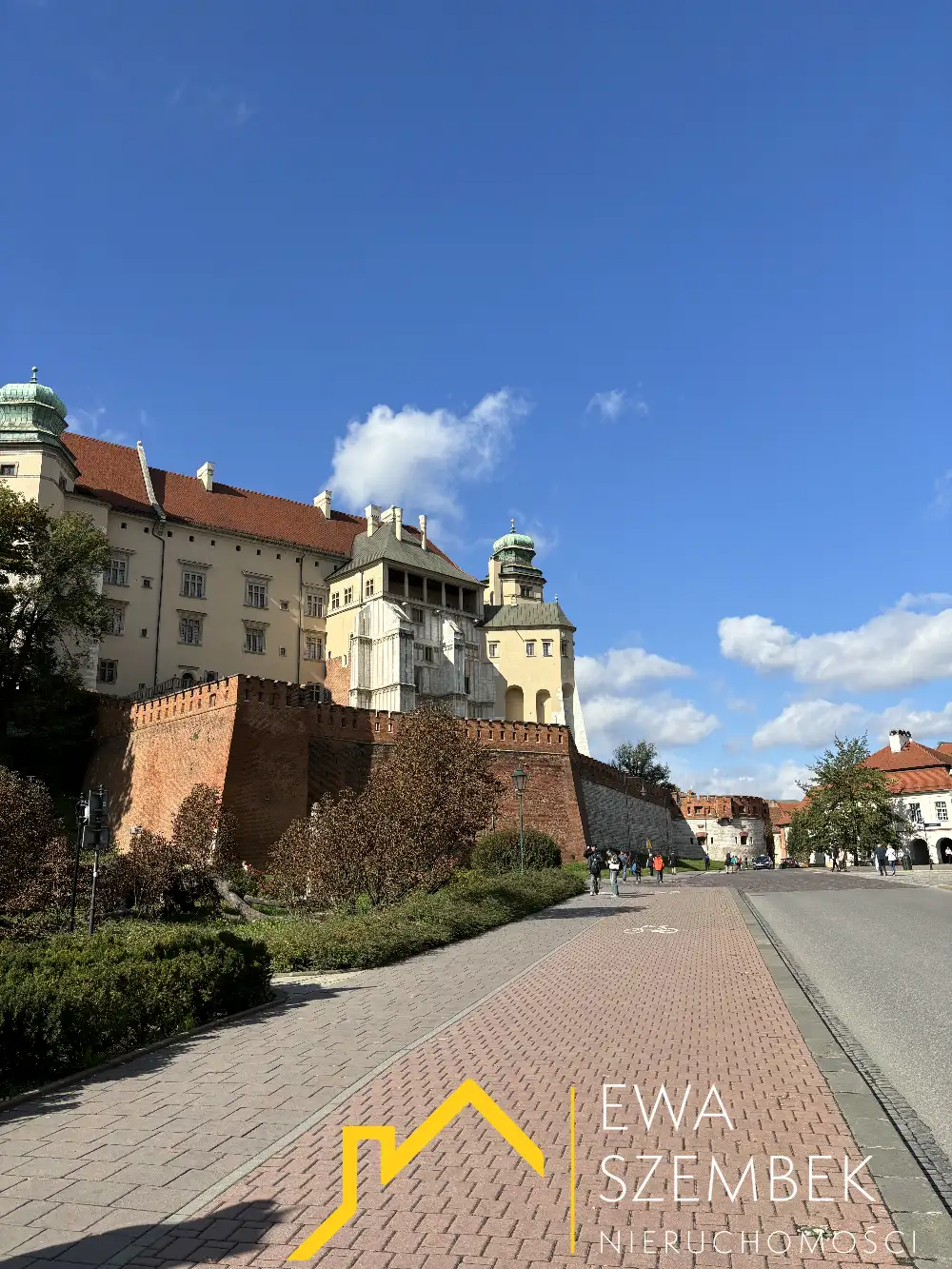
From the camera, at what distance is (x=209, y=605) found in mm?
54188

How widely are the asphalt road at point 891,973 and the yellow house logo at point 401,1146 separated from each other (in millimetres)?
2666

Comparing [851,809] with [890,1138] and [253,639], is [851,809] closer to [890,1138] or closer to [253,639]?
[253,639]

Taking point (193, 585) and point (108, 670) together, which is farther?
point (193, 585)

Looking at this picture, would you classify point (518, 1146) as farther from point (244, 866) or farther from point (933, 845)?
point (933, 845)

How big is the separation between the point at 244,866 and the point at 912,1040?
25773 mm

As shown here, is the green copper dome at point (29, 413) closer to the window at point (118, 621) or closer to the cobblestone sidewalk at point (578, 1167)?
the window at point (118, 621)

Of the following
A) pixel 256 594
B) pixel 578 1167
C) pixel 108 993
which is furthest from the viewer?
pixel 256 594

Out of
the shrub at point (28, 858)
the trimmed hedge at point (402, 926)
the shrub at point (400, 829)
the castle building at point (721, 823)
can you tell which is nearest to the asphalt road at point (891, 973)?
the trimmed hedge at point (402, 926)

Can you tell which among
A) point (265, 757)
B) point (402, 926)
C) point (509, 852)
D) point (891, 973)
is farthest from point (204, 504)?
point (891, 973)

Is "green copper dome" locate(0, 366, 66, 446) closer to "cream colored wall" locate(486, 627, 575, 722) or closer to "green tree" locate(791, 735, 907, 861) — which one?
"cream colored wall" locate(486, 627, 575, 722)

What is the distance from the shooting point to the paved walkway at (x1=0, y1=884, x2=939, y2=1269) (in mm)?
4691

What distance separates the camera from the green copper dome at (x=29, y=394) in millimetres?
47000

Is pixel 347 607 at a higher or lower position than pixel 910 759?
higher

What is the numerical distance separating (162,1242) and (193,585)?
51427 millimetres
